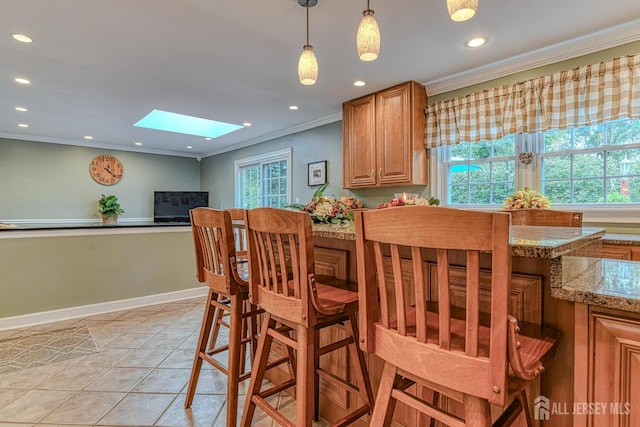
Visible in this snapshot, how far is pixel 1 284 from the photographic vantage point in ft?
10.4

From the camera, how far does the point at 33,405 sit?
1.98 metres

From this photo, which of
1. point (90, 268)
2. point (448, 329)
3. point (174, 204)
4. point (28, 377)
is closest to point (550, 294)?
point (448, 329)

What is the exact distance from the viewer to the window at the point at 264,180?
5367mm

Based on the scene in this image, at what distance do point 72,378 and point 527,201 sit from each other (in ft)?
11.4

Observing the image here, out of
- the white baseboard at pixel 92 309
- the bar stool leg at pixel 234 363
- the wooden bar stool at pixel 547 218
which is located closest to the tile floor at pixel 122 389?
the white baseboard at pixel 92 309

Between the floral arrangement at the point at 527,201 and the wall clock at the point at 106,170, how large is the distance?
6551 millimetres

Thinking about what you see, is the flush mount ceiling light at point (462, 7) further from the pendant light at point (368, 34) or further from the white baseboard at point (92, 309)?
the white baseboard at point (92, 309)

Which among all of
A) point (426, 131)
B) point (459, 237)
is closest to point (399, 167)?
point (426, 131)

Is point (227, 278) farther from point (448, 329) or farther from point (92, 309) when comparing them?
point (92, 309)

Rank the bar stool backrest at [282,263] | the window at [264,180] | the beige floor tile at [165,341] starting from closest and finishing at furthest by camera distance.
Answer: the bar stool backrest at [282,263] → the beige floor tile at [165,341] → the window at [264,180]

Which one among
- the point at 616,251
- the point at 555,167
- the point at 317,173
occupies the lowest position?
the point at 616,251

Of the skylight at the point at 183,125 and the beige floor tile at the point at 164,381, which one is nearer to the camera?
the beige floor tile at the point at 164,381

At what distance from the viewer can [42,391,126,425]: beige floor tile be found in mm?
1846

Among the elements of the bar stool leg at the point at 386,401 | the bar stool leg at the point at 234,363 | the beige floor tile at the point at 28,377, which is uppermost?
the bar stool leg at the point at 386,401
